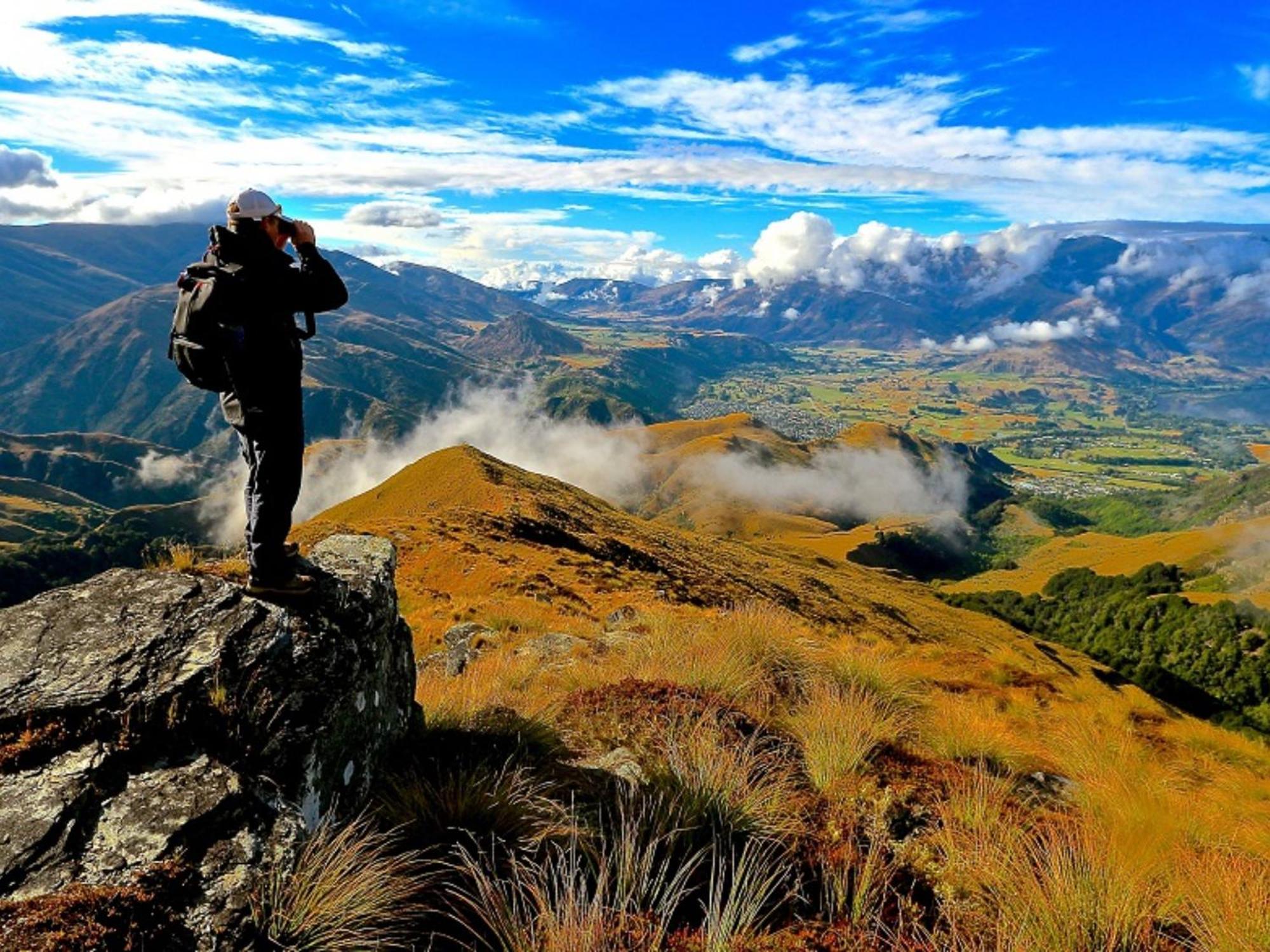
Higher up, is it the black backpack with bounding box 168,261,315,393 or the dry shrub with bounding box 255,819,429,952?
the black backpack with bounding box 168,261,315,393

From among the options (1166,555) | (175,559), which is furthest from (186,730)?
(1166,555)

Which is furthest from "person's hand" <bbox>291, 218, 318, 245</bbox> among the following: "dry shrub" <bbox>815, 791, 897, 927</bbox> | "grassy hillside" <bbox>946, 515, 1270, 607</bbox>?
"grassy hillside" <bbox>946, 515, 1270, 607</bbox>

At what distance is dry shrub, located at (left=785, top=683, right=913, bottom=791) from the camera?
6352 mm

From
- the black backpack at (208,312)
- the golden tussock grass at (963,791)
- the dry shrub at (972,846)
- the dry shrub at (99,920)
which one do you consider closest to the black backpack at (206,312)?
the black backpack at (208,312)

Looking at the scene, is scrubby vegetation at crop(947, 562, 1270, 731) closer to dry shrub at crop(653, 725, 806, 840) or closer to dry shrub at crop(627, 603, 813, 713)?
dry shrub at crop(627, 603, 813, 713)

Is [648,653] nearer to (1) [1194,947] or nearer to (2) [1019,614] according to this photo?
(1) [1194,947]

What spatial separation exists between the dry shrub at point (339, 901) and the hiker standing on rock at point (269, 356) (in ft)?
8.70

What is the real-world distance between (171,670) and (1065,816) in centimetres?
754

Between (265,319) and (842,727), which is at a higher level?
(265,319)

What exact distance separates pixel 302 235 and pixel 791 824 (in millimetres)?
6595

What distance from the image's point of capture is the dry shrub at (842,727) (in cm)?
Result: 635

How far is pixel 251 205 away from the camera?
5672 mm

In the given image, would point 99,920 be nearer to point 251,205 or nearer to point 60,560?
point 251,205

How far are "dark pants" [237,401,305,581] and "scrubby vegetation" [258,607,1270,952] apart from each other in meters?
2.32
